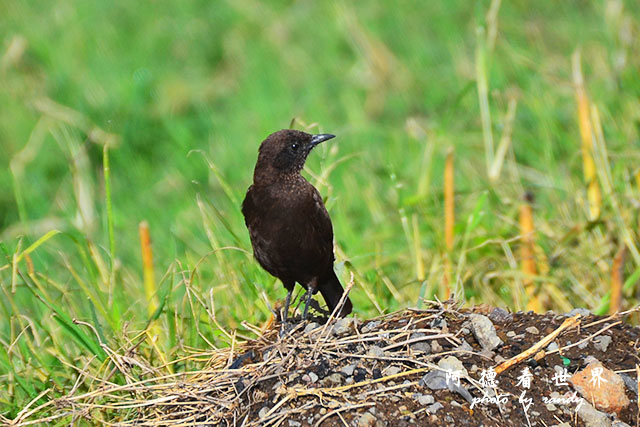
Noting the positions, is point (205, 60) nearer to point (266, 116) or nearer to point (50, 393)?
point (266, 116)

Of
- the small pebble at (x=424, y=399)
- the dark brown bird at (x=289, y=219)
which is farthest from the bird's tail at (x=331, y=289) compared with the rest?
the small pebble at (x=424, y=399)

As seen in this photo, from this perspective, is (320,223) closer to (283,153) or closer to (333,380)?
(283,153)

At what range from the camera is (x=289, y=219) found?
354cm

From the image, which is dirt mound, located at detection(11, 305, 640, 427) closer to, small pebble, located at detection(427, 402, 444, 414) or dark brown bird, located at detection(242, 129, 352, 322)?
small pebble, located at detection(427, 402, 444, 414)

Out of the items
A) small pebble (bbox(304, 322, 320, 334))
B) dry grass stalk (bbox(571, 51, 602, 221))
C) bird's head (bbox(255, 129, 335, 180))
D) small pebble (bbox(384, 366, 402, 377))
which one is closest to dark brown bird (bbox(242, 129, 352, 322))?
bird's head (bbox(255, 129, 335, 180))

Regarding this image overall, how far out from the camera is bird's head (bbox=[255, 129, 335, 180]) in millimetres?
3674

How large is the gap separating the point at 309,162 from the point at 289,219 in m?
2.15

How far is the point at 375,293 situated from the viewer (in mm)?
4246

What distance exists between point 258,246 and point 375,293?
2.84 feet

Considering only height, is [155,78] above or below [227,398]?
above

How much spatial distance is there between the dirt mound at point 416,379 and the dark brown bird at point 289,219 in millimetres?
355

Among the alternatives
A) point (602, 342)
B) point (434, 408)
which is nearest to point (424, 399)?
point (434, 408)

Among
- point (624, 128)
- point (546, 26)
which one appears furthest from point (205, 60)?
point (624, 128)

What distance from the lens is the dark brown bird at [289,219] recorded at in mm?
3537
